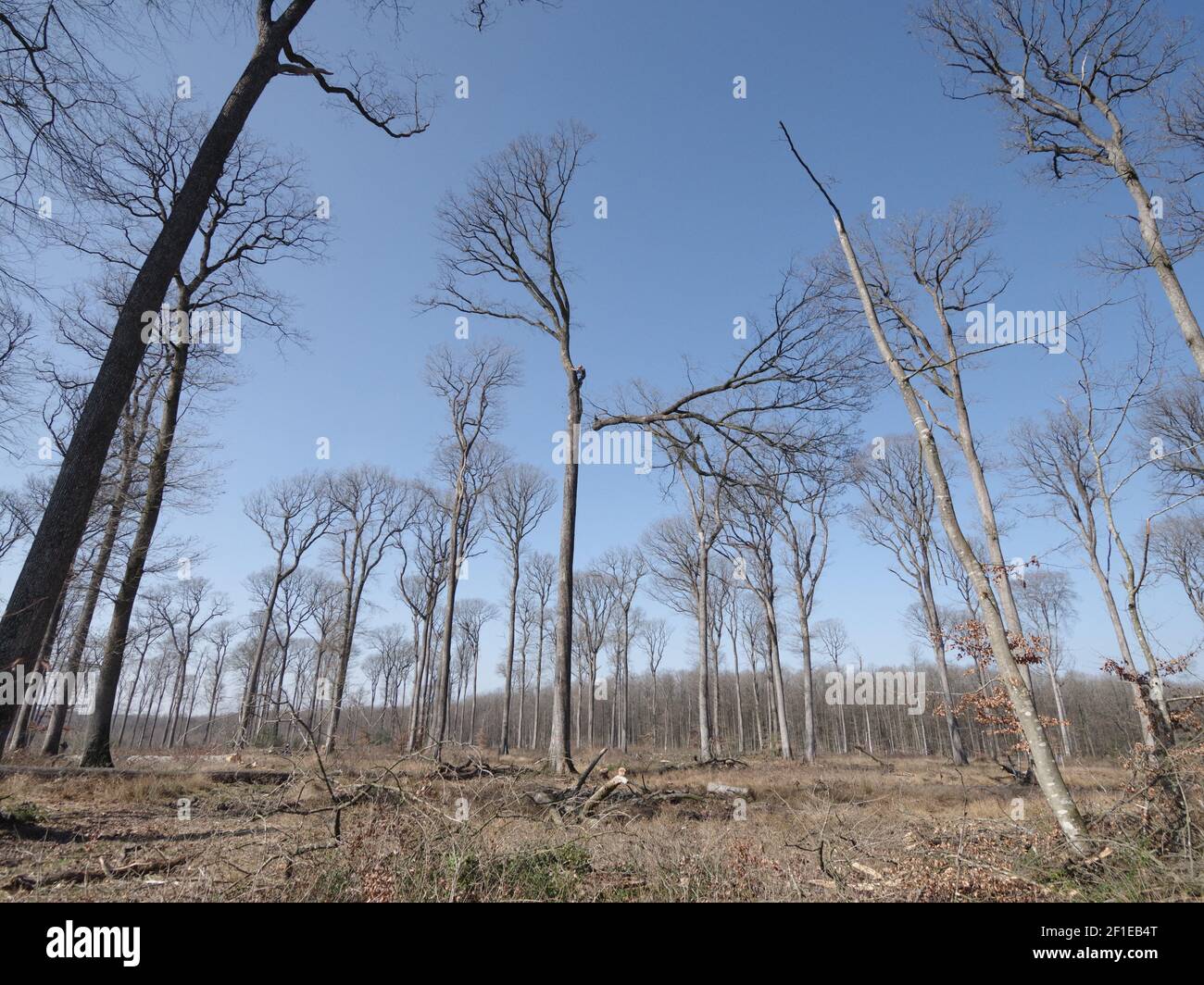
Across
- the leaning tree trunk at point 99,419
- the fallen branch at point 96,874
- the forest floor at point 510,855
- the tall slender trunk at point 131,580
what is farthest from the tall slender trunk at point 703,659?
the leaning tree trunk at point 99,419

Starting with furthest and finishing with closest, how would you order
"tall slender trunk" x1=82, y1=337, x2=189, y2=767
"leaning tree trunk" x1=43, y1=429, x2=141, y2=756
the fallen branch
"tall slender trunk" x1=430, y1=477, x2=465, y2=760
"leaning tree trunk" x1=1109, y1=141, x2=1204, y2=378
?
"tall slender trunk" x1=430, y1=477, x2=465, y2=760, "leaning tree trunk" x1=43, y1=429, x2=141, y2=756, "tall slender trunk" x1=82, y1=337, x2=189, y2=767, "leaning tree trunk" x1=1109, y1=141, x2=1204, y2=378, the fallen branch

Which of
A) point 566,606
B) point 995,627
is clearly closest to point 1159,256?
point 995,627

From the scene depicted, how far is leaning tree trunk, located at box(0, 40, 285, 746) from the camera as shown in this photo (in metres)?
4.21

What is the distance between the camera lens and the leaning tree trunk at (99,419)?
4215 millimetres

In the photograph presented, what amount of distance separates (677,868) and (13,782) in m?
10.6

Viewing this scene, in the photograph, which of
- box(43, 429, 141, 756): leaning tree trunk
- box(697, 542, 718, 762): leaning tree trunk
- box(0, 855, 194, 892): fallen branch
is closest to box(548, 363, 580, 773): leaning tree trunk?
box(0, 855, 194, 892): fallen branch

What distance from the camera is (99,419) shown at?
473 cm

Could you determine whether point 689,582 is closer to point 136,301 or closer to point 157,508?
point 157,508

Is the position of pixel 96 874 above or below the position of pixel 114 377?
below

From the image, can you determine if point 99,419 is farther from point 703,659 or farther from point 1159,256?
point 703,659

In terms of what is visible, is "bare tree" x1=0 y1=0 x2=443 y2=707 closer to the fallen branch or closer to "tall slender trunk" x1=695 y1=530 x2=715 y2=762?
the fallen branch

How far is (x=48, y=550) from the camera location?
14.4ft

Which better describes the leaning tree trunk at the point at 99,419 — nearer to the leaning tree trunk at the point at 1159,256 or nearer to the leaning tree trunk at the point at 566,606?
the leaning tree trunk at the point at 566,606

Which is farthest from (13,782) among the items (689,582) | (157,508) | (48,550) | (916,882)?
(689,582)
